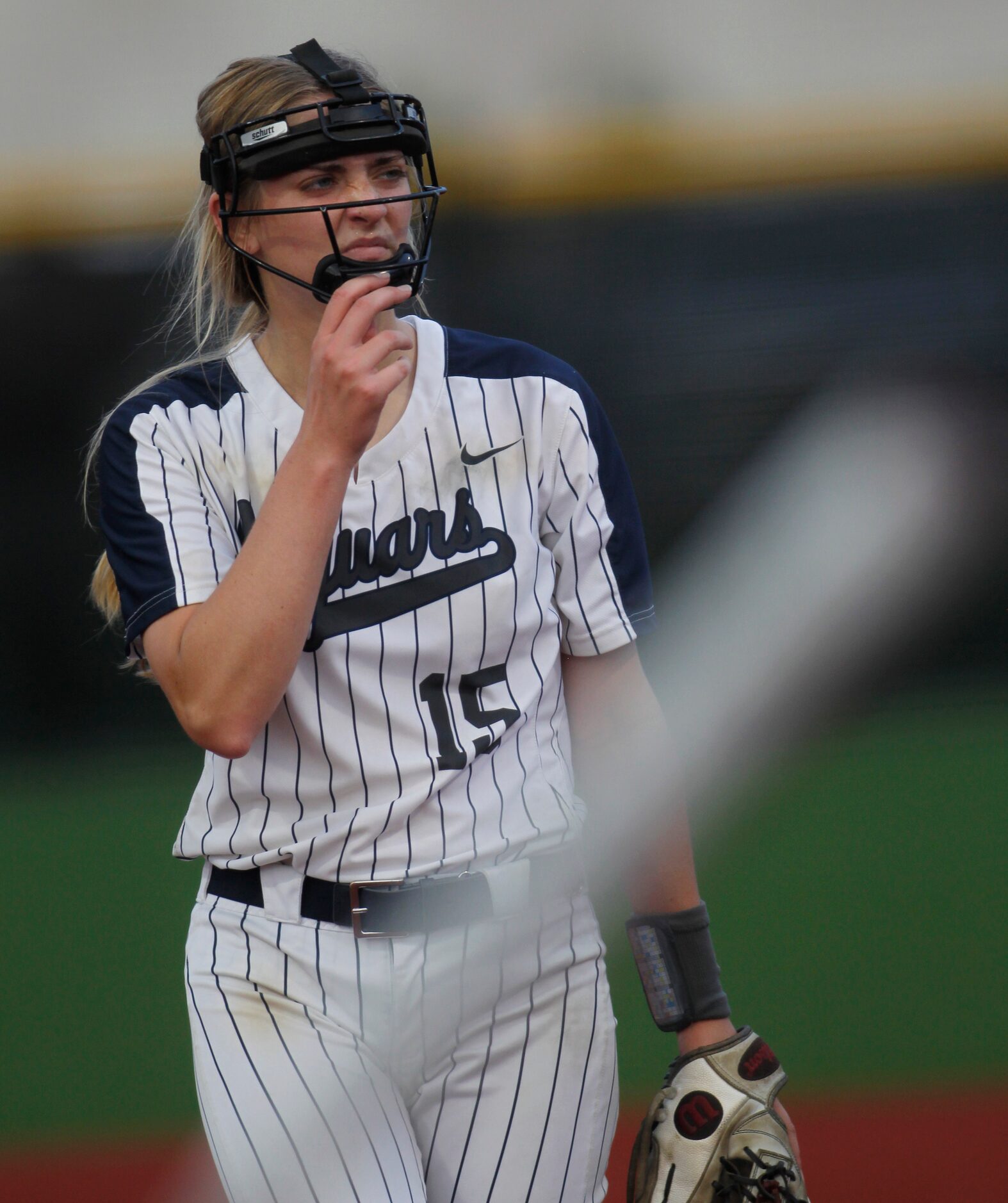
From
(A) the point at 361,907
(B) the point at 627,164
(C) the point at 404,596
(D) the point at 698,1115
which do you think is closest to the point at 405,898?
(A) the point at 361,907

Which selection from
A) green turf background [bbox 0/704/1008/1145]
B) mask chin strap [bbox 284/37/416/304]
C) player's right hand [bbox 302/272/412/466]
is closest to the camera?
player's right hand [bbox 302/272/412/466]

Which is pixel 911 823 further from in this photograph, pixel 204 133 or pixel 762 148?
pixel 204 133

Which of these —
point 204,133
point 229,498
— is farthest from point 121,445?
point 204,133

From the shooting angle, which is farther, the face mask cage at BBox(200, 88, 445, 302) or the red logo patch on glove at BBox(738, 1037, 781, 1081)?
the red logo patch on glove at BBox(738, 1037, 781, 1081)

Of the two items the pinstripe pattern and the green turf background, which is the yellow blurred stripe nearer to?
the green turf background

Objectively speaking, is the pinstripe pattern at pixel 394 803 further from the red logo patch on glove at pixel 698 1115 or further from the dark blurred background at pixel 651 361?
the dark blurred background at pixel 651 361

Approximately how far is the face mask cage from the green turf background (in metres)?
2.07

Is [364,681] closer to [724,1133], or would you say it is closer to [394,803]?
[394,803]

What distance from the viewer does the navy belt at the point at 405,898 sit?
1.07 meters

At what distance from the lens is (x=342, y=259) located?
1.10 m

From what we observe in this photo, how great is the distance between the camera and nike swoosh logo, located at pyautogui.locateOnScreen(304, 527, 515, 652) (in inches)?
42.9

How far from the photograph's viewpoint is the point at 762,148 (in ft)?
9.63

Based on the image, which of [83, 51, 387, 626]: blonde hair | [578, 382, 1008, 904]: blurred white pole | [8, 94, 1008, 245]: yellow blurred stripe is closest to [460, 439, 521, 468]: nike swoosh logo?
[83, 51, 387, 626]: blonde hair

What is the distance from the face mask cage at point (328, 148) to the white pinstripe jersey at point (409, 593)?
0.38 ft
